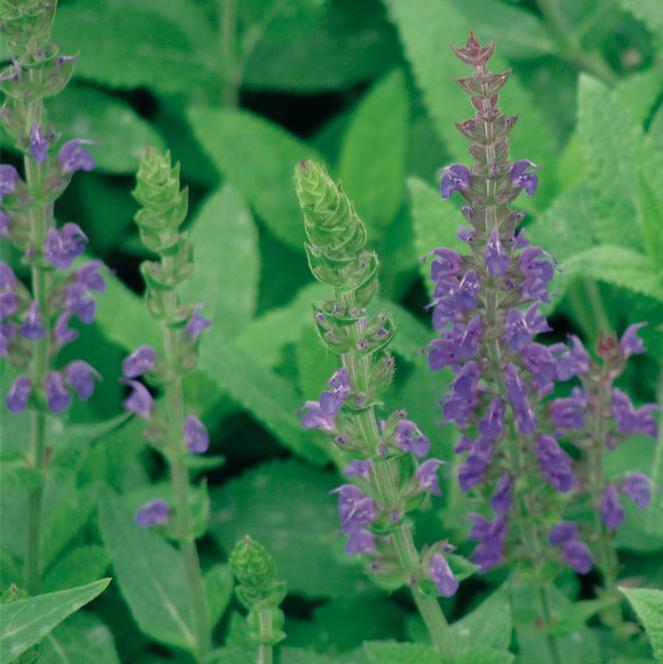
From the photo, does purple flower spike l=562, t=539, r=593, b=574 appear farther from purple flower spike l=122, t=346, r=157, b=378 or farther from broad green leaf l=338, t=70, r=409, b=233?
broad green leaf l=338, t=70, r=409, b=233

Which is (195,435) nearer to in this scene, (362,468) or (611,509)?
(362,468)

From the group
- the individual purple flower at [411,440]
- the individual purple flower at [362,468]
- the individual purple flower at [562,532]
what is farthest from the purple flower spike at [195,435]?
the individual purple flower at [562,532]

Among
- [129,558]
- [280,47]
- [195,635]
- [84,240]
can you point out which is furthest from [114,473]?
[280,47]

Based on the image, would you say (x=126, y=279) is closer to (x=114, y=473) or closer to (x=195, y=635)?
(x=114, y=473)

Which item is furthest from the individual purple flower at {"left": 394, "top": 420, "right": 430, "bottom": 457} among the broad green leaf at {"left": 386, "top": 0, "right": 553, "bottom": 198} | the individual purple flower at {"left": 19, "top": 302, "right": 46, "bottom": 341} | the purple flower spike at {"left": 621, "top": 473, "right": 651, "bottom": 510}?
the broad green leaf at {"left": 386, "top": 0, "right": 553, "bottom": 198}

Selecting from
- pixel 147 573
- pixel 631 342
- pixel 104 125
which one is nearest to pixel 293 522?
pixel 147 573
